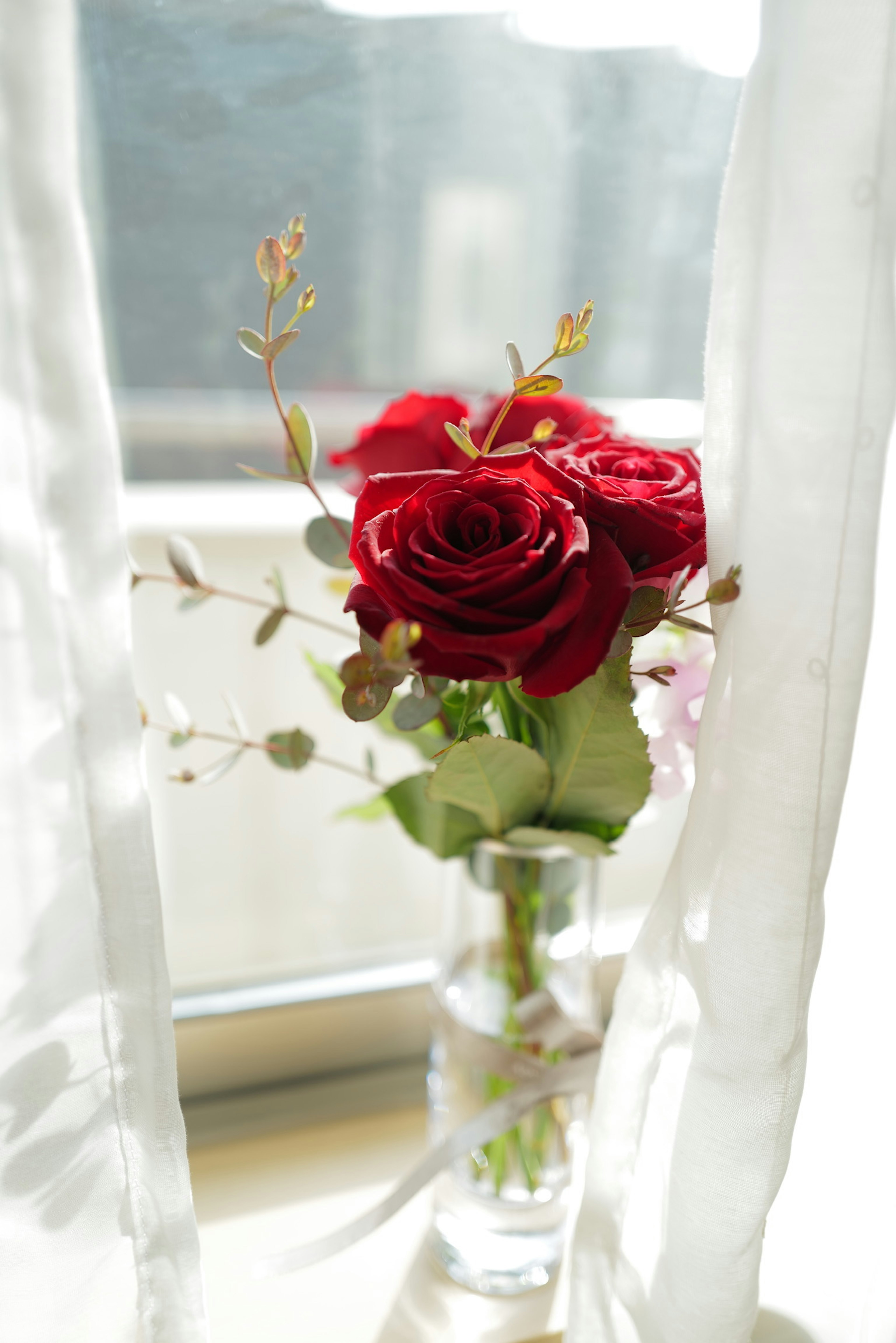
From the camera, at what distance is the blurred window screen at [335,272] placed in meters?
0.75

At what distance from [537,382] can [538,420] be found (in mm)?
119

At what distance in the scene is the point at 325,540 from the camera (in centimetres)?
55

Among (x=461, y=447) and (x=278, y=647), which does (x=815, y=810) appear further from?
(x=278, y=647)

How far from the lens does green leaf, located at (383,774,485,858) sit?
604mm

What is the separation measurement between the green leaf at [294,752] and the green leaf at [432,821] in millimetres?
58

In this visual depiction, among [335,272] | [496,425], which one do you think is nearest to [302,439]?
[496,425]

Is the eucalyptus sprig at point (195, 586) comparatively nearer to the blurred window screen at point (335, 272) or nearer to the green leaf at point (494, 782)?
the green leaf at point (494, 782)

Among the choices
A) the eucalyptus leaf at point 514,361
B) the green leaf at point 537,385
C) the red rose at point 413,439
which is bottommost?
the red rose at point 413,439

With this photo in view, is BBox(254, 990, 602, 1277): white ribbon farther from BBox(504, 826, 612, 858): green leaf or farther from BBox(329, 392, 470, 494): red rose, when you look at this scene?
BBox(329, 392, 470, 494): red rose

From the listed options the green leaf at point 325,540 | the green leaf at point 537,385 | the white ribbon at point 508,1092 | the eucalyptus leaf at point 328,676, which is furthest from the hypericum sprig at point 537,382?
the white ribbon at point 508,1092

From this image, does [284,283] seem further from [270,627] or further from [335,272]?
[335,272]

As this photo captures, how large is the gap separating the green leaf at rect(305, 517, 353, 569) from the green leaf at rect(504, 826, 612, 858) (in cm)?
19

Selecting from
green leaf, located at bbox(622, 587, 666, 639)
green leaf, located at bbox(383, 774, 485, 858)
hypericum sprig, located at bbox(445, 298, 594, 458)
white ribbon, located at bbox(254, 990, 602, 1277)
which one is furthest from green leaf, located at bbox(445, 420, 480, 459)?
white ribbon, located at bbox(254, 990, 602, 1277)

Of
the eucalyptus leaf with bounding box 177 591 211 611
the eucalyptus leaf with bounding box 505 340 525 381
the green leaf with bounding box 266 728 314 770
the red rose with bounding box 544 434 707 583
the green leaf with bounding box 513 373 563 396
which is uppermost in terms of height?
the eucalyptus leaf with bounding box 505 340 525 381
